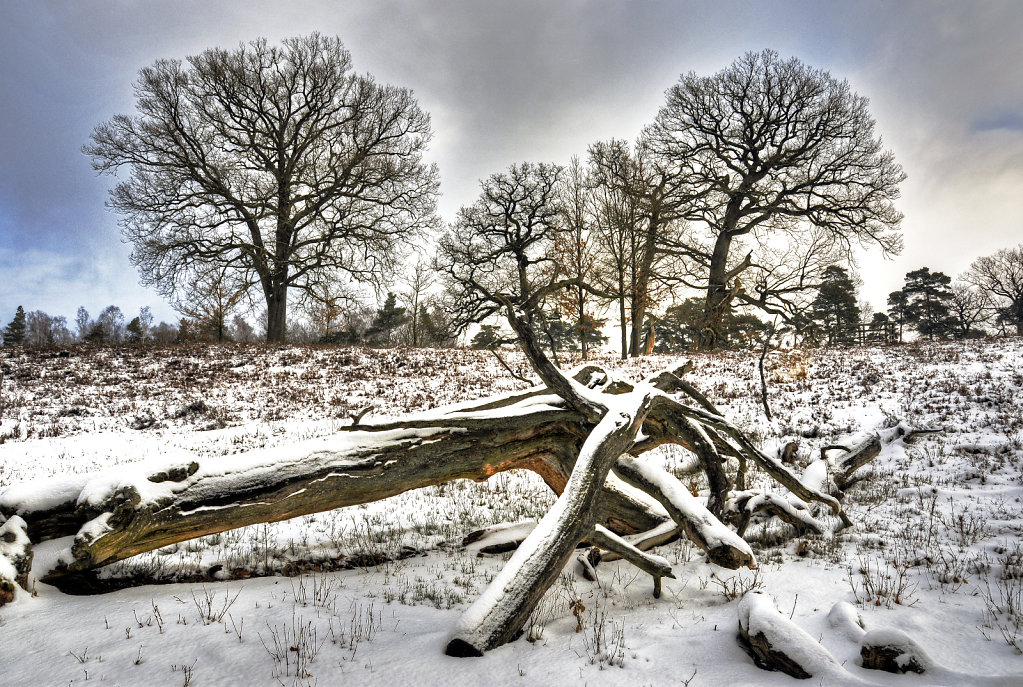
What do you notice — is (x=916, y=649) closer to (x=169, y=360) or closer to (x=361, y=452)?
(x=361, y=452)

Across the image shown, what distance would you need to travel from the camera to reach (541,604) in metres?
3.97

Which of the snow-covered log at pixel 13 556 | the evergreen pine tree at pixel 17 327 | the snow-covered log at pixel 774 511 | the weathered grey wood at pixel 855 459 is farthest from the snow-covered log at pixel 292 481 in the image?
the evergreen pine tree at pixel 17 327

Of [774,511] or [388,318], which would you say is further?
[388,318]

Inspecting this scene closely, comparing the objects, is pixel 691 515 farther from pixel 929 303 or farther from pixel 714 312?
pixel 929 303

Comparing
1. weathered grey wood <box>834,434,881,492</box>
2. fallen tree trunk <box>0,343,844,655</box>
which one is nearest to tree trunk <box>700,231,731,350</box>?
fallen tree trunk <box>0,343,844,655</box>

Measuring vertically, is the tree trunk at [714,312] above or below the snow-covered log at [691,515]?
above

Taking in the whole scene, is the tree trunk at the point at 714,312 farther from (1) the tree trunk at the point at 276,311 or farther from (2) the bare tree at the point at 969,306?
(2) the bare tree at the point at 969,306

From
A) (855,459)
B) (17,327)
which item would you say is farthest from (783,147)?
(17,327)

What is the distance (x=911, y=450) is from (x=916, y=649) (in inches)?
323

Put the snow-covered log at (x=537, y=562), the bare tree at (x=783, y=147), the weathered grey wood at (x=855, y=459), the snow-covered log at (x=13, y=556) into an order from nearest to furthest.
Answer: the snow-covered log at (x=537, y=562)
the snow-covered log at (x=13, y=556)
the weathered grey wood at (x=855, y=459)
the bare tree at (x=783, y=147)

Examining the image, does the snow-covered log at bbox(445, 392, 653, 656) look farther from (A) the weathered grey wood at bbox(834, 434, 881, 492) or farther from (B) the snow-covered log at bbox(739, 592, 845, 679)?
(A) the weathered grey wood at bbox(834, 434, 881, 492)

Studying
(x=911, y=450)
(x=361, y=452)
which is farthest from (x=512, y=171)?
(x=361, y=452)

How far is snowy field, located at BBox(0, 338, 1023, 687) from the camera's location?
287cm

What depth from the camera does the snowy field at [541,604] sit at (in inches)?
113
